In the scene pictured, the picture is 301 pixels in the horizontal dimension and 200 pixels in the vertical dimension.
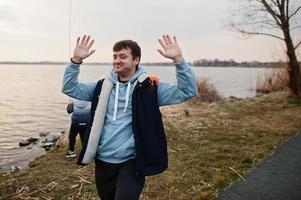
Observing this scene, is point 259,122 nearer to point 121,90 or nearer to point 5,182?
point 5,182

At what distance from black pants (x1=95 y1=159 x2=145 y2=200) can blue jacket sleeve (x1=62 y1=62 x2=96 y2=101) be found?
71 centimetres

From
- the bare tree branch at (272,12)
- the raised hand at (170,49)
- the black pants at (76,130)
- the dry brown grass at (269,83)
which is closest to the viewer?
the raised hand at (170,49)

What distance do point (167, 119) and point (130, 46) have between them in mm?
10986

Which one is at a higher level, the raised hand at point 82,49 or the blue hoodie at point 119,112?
the raised hand at point 82,49

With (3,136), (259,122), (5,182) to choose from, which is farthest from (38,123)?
(5,182)

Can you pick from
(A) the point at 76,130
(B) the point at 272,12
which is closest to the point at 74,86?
(A) the point at 76,130

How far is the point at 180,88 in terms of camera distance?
3.78 meters

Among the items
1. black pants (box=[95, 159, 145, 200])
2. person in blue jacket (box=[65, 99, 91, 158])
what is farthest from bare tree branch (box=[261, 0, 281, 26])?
black pants (box=[95, 159, 145, 200])

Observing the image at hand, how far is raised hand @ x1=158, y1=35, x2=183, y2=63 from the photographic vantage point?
3.71 metres

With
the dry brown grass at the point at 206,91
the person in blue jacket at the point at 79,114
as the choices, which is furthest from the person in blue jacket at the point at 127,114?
the dry brown grass at the point at 206,91

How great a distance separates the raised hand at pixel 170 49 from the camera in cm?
371

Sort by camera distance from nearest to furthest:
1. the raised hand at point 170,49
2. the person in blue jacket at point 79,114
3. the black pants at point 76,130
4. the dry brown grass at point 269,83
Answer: the raised hand at point 170,49, the person in blue jacket at point 79,114, the black pants at point 76,130, the dry brown grass at point 269,83

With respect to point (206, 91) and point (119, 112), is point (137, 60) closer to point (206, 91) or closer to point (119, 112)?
point (119, 112)

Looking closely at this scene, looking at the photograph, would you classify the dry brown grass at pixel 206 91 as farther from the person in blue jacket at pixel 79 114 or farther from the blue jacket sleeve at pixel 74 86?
the blue jacket sleeve at pixel 74 86
